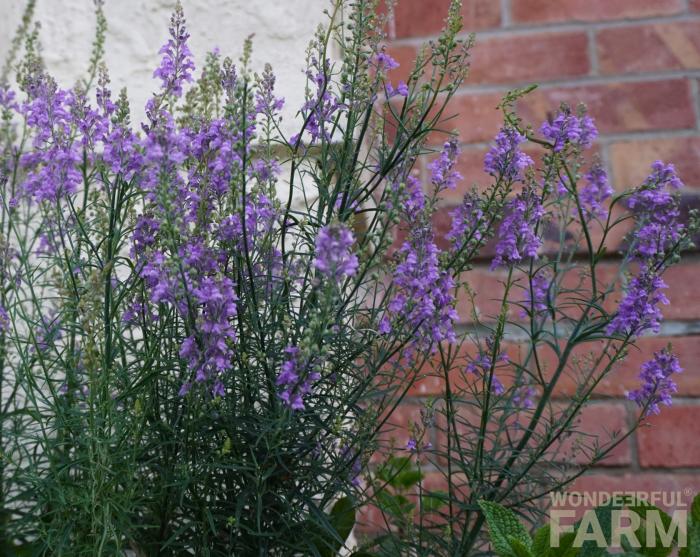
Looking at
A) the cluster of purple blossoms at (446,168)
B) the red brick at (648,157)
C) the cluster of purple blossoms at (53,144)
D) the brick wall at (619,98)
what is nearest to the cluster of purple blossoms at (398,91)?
the cluster of purple blossoms at (446,168)

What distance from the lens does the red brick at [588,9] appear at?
1.61 meters

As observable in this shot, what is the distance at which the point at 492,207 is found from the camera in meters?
1.14

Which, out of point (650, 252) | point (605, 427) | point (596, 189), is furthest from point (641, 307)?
point (605, 427)

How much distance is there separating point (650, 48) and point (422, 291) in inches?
36.0

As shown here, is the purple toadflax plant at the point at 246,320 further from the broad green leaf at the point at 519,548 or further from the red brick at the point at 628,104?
the red brick at the point at 628,104

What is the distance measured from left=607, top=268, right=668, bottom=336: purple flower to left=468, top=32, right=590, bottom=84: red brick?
0.65m

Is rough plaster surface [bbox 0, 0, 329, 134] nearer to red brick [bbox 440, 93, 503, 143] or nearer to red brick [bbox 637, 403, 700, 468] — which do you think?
red brick [bbox 440, 93, 503, 143]

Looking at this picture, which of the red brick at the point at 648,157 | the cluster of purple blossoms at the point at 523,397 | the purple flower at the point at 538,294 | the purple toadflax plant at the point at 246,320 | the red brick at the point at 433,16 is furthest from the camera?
the red brick at the point at 433,16

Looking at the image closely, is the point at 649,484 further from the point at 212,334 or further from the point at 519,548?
the point at 212,334

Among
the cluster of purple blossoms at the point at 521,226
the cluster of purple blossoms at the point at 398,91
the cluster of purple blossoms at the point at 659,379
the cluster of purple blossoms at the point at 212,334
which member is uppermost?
the cluster of purple blossoms at the point at 398,91

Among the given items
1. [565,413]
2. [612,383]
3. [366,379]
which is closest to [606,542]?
[565,413]

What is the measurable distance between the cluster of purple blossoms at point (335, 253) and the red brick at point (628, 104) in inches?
35.9

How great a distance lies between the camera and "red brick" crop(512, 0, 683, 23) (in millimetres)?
1607

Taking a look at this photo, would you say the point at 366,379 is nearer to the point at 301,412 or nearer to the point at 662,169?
the point at 301,412
